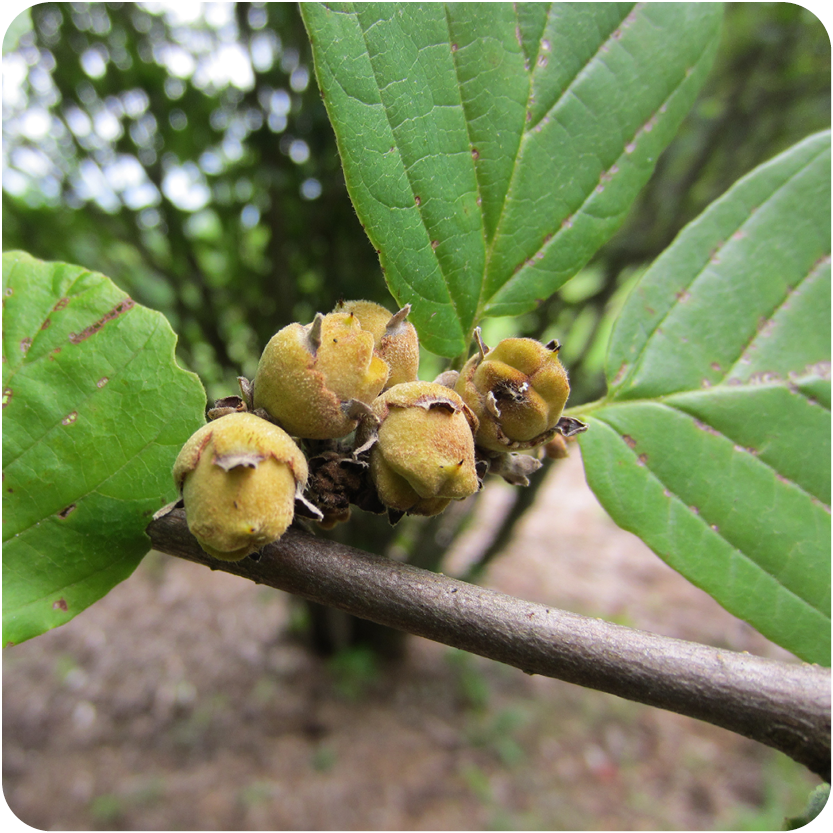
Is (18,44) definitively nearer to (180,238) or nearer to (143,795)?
(180,238)

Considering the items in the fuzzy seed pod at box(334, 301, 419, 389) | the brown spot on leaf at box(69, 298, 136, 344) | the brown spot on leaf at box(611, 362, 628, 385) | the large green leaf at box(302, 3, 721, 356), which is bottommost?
the brown spot on leaf at box(611, 362, 628, 385)

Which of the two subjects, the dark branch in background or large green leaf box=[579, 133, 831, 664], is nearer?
the dark branch in background

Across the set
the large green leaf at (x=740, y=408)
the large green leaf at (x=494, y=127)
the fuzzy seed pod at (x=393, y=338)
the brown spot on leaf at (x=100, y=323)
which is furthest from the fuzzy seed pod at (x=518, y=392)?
the brown spot on leaf at (x=100, y=323)

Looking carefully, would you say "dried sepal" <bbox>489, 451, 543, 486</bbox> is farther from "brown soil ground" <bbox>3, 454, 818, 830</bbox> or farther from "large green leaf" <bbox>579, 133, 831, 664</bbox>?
"brown soil ground" <bbox>3, 454, 818, 830</bbox>

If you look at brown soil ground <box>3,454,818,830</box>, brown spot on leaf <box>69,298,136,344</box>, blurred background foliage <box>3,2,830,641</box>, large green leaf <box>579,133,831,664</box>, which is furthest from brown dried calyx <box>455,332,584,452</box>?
brown soil ground <box>3,454,818,830</box>

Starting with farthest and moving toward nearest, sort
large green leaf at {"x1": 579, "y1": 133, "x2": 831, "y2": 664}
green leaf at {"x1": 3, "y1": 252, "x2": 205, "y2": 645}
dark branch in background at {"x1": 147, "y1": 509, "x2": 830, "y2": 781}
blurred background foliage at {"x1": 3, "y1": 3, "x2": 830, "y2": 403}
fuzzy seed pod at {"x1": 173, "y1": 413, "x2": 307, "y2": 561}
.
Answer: blurred background foliage at {"x1": 3, "y1": 3, "x2": 830, "y2": 403} → large green leaf at {"x1": 579, "y1": 133, "x2": 831, "y2": 664} → green leaf at {"x1": 3, "y1": 252, "x2": 205, "y2": 645} → dark branch in background at {"x1": 147, "y1": 509, "x2": 830, "y2": 781} → fuzzy seed pod at {"x1": 173, "y1": 413, "x2": 307, "y2": 561}

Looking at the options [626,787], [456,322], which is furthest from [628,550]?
[456,322]

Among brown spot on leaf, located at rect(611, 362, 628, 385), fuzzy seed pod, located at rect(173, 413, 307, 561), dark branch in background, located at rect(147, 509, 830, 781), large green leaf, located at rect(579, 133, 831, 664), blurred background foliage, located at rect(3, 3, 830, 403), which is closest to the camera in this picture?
Answer: fuzzy seed pod, located at rect(173, 413, 307, 561)
